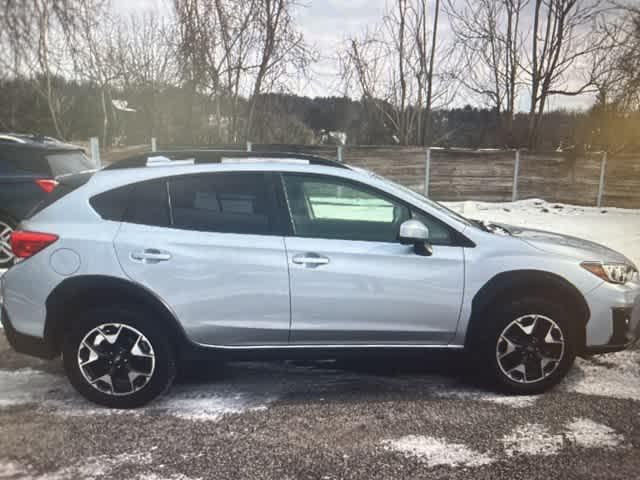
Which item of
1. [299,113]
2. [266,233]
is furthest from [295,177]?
[299,113]

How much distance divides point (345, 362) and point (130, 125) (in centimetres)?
2192

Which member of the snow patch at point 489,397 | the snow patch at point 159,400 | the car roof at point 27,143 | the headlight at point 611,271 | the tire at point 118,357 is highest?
the car roof at point 27,143

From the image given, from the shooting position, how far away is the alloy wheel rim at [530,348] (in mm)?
3234

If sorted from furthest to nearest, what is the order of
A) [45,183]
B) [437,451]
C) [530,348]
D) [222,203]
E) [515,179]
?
[515,179]
[45,183]
[530,348]
[222,203]
[437,451]

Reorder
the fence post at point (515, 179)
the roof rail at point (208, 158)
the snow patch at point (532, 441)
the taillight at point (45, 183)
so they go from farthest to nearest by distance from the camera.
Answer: the fence post at point (515, 179), the taillight at point (45, 183), the roof rail at point (208, 158), the snow patch at point (532, 441)

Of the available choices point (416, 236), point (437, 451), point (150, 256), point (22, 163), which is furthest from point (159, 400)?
point (22, 163)

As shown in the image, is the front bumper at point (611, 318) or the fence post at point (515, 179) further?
the fence post at point (515, 179)

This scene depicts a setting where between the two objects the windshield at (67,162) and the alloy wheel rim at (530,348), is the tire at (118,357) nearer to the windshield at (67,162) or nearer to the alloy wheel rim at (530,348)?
the alloy wheel rim at (530,348)

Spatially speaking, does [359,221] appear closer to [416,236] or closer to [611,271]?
[416,236]

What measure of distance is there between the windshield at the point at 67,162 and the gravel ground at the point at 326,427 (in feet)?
10.9

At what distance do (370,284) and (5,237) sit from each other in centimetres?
548

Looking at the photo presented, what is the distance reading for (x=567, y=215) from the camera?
12852 millimetres

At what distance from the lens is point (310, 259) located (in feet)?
9.97

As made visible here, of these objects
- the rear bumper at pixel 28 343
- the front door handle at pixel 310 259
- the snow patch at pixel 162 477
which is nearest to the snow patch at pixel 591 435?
the front door handle at pixel 310 259
